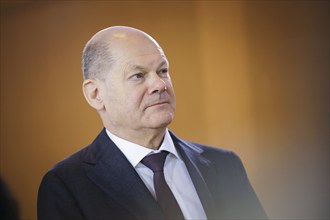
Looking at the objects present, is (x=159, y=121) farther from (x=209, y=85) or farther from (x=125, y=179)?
(x=209, y=85)

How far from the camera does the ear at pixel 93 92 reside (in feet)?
3.93

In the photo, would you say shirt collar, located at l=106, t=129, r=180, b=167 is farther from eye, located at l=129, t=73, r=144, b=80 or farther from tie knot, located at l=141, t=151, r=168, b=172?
eye, located at l=129, t=73, r=144, b=80

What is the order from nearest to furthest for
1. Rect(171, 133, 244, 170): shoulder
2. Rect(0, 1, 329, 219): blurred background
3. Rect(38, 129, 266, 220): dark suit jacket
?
Rect(38, 129, 266, 220): dark suit jacket < Rect(171, 133, 244, 170): shoulder < Rect(0, 1, 329, 219): blurred background

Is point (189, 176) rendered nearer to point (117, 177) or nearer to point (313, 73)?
point (117, 177)

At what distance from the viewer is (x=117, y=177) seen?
1.13 m

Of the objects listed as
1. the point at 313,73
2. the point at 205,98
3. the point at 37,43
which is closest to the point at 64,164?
the point at 37,43

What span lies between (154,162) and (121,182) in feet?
0.39

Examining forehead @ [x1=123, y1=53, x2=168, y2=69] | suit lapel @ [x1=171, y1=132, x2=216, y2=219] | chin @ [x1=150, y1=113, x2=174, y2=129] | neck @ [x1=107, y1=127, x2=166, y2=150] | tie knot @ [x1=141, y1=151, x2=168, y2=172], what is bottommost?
suit lapel @ [x1=171, y1=132, x2=216, y2=219]

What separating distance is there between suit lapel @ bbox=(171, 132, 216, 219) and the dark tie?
9 centimetres

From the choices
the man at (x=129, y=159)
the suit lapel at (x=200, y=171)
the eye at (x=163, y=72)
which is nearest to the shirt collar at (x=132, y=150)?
the man at (x=129, y=159)

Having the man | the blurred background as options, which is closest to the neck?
the man

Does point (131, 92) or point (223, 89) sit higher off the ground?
point (131, 92)

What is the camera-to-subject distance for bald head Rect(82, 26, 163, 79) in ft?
3.74

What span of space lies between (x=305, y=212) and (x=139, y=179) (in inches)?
34.9
